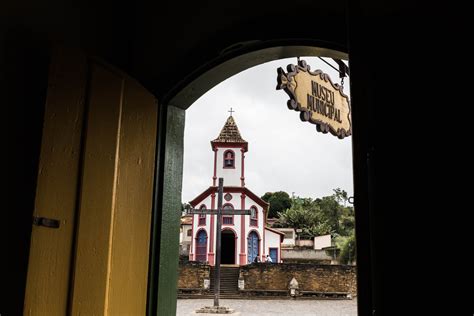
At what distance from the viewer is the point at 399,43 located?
138 centimetres

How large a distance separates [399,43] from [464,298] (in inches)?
28.5

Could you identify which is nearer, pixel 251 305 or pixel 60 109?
pixel 60 109

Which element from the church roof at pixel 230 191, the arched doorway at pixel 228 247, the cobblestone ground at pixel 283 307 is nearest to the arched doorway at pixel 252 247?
the arched doorway at pixel 228 247

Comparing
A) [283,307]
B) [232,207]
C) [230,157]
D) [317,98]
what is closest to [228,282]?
[232,207]

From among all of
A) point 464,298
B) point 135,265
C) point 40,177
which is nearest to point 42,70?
point 40,177

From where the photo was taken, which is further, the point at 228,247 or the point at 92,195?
the point at 228,247

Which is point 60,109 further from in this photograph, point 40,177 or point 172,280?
point 172,280

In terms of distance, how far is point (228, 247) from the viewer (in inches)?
969

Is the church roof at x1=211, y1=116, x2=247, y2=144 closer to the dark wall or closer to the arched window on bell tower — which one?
the arched window on bell tower

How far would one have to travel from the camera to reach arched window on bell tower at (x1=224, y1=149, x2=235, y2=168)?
2317 centimetres

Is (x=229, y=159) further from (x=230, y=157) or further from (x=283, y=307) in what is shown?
(x=283, y=307)

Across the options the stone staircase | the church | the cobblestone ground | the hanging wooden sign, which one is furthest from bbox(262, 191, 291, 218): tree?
the hanging wooden sign

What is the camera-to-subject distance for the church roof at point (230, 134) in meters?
23.2

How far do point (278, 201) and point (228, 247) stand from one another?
26.2 m
